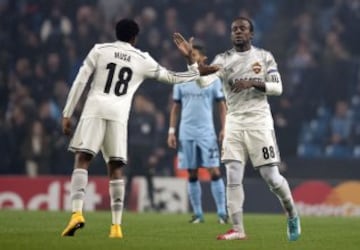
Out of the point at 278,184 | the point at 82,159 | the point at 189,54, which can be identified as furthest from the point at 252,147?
the point at 82,159

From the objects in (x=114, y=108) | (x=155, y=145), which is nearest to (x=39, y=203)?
(x=155, y=145)

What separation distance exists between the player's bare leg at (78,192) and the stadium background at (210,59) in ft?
34.0

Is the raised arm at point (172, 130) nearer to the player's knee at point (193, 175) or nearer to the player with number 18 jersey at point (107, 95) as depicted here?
the player's knee at point (193, 175)

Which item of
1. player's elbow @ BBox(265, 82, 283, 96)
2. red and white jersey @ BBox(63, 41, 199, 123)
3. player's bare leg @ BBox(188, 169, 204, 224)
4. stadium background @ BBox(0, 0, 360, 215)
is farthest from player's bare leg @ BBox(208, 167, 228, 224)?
stadium background @ BBox(0, 0, 360, 215)

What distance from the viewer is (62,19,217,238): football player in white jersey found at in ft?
38.3

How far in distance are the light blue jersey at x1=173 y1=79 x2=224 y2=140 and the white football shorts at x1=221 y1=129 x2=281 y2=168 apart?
16.0 feet

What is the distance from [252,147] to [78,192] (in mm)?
1912

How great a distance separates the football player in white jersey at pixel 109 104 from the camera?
1169 cm

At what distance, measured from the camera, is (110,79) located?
461 inches

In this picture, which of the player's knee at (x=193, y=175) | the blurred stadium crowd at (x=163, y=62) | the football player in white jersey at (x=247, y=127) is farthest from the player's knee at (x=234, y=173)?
the blurred stadium crowd at (x=163, y=62)

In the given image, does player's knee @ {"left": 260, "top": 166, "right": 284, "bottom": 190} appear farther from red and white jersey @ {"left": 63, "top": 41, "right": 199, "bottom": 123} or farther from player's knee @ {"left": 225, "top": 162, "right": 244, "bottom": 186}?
red and white jersey @ {"left": 63, "top": 41, "right": 199, "bottom": 123}

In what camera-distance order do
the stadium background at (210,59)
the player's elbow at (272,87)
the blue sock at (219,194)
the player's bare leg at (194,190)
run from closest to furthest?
the player's elbow at (272,87) → the blue sock at (219,194) → the player's bare leg at (194,190) → the stadium background at (210,59)

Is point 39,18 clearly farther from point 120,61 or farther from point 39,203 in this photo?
point 120,61

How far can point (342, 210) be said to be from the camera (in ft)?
71.1
